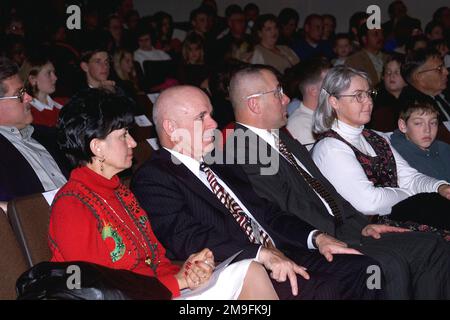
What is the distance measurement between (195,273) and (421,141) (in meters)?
1.90

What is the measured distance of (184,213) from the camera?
8.83 feet

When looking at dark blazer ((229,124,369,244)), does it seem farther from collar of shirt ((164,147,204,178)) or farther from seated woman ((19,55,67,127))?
seated woman ((19,55,67,127))

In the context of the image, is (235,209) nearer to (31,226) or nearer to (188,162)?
(188,162)

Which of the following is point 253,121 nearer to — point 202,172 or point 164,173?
→ point 202,172

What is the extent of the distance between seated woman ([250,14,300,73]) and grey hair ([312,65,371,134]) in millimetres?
3635

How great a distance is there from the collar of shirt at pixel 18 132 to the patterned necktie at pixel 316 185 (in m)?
1.22

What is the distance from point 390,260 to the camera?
2.97 metres

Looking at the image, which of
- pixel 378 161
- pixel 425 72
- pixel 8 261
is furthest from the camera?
pixel 425 72

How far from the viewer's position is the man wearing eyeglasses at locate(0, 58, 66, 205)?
310 centimetres

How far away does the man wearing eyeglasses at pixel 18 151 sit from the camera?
3.10 m

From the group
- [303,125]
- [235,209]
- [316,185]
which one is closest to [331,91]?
[316,185]

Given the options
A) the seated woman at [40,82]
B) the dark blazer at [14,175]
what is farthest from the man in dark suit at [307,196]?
the seated woman at [40,82]

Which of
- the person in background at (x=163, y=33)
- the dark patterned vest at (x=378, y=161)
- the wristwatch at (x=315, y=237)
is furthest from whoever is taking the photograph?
the person in background at (x=163, y=33)

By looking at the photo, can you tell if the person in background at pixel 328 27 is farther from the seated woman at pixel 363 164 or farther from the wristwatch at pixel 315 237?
the wristwatch at pixel 315 237
